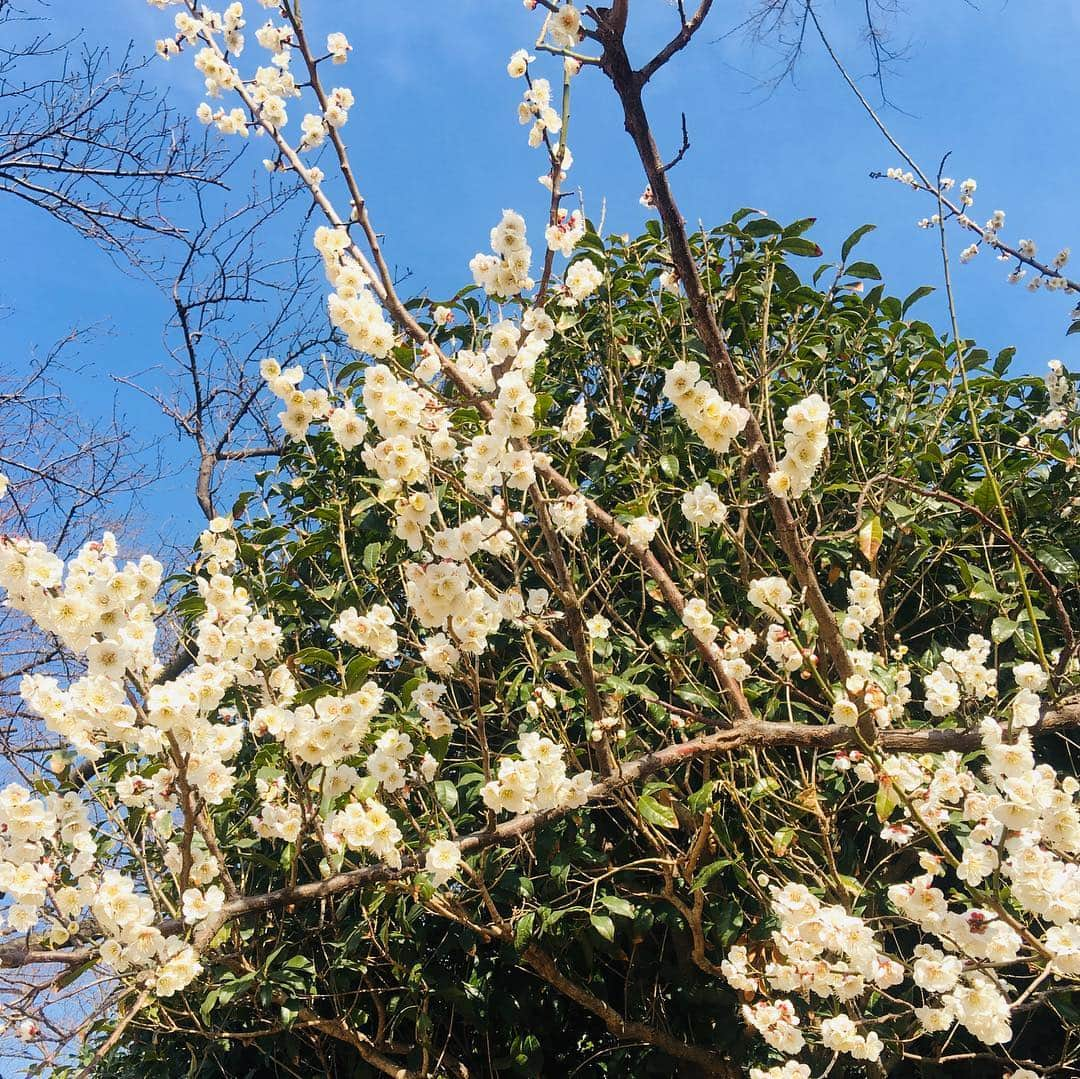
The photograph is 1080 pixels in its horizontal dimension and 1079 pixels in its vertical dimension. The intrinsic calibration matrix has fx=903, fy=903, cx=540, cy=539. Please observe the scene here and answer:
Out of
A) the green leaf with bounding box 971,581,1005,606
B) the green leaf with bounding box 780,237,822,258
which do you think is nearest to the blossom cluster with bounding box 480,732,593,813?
the green leaf with bounding box 971,581,1005,606

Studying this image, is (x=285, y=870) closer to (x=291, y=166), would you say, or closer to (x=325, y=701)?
(x=325, y=701)

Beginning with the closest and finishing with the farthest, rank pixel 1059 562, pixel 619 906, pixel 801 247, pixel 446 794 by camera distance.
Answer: pixel 619 906 < pixel 446 794 < pixel 1059 562 < pixel 801 247

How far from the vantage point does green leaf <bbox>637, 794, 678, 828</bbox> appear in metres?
1.78

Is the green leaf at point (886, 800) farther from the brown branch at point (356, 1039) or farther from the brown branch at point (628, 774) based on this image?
the brown branch at point (356, 1039)

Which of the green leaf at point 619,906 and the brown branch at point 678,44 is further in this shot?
the green leaf at point 619,906

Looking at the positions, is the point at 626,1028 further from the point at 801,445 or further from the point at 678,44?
the point at 678,44

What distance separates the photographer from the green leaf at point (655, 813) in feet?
5.83

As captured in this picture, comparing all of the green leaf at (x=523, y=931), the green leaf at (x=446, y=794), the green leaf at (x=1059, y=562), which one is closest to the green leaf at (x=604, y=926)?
Result: the green leaf at (x=523, y=931)

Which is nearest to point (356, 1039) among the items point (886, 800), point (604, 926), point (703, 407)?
point (604, 926)

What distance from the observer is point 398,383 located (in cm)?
162

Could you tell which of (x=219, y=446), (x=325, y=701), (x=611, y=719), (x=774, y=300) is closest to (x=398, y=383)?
(x=325, y=701)

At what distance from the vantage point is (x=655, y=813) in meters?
1.79

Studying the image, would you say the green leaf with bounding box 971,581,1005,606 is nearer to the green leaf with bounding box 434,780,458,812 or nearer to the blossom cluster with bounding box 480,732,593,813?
the blossom cluster with bounding box 480,732,593,813

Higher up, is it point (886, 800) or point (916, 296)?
point (916, 296)
